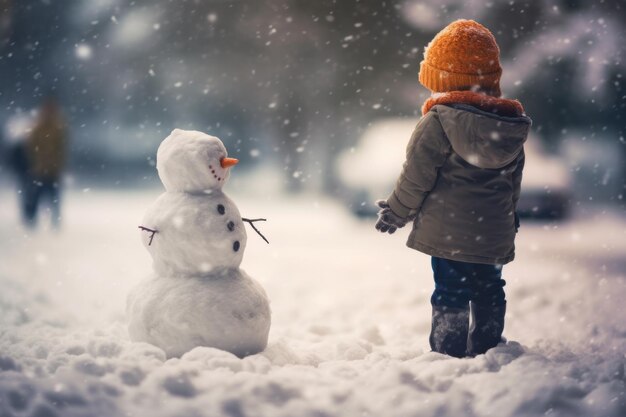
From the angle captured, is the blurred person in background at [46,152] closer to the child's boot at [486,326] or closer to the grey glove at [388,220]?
the grey glove at [388,220]

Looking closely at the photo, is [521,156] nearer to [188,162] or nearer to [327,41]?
[188,162]

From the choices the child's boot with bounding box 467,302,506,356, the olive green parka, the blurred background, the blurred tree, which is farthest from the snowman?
the blurred tree

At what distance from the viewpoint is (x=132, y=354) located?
3.03 meters

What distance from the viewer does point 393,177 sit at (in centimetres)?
1019

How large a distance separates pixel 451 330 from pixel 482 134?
38.2 inches

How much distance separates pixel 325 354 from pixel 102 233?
679cm

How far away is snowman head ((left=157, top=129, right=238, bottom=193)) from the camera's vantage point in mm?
3207

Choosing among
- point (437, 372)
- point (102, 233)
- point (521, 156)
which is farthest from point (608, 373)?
point (102, 233)

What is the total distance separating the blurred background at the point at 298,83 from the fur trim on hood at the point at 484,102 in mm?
3686

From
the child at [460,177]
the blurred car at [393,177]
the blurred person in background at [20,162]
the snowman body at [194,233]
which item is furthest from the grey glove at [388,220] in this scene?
the blurred person in background at [20,162]

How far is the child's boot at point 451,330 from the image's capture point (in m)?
3.28

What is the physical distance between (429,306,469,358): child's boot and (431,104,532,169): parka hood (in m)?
0.73

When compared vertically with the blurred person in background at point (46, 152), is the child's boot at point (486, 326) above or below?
below

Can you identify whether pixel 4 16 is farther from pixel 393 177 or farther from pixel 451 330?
pixel 451 330
